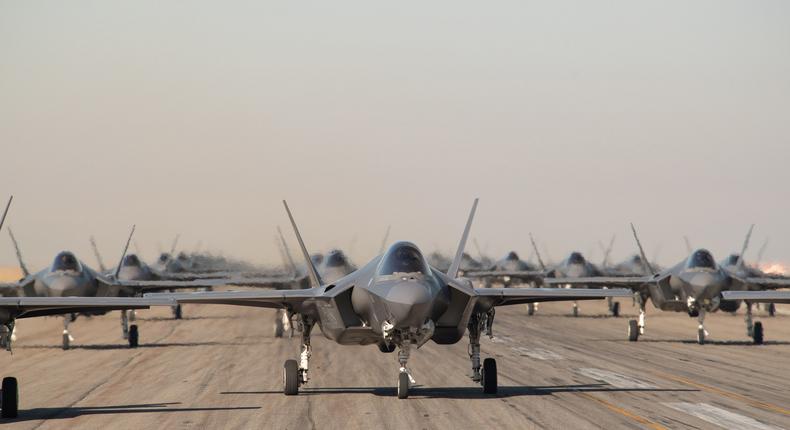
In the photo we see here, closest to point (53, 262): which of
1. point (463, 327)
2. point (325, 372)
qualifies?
point (325, 372)

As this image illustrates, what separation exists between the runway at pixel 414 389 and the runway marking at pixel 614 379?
0.05 meters

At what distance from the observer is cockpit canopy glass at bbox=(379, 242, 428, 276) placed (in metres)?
22.8

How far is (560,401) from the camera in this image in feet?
73.6

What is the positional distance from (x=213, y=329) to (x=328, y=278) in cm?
1027

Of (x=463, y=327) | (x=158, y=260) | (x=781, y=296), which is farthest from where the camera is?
(x=158, y=260)

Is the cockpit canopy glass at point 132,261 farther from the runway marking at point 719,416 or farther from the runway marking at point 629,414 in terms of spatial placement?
the runway marking at point 719,416

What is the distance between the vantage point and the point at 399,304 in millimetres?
21844

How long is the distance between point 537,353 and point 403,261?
14972 millimetres

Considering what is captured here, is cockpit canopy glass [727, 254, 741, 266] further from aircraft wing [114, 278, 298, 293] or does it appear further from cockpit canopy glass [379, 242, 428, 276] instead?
cockpit canopy glass [379, 242, 428, 276]

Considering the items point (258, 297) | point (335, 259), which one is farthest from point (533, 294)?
point (335, 259)

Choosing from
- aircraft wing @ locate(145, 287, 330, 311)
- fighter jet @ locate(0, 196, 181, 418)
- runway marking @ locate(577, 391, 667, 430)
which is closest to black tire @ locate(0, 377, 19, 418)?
fighter jet @ locate(0, 196, 181, 418)

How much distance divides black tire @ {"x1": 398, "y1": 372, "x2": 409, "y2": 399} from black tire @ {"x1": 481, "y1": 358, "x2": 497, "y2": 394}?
202cm

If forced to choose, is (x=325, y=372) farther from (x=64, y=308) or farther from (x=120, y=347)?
(x=120, y=347)

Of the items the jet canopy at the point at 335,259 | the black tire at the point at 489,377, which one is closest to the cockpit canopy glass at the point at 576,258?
the jet canopy at the point at 335,259
